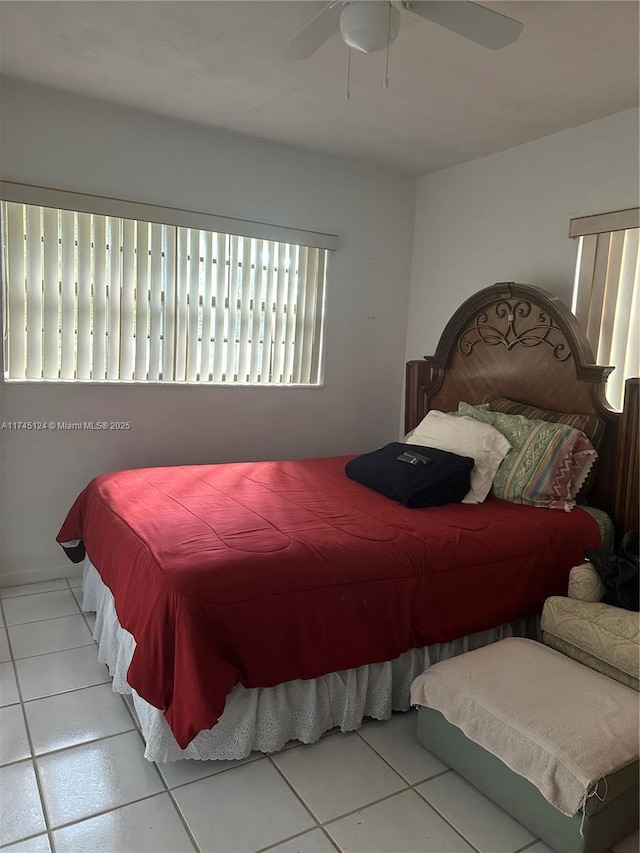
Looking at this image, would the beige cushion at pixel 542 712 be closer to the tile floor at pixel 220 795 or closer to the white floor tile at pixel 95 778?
the tile floor at pixel 220 795

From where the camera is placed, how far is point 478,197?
3654mm

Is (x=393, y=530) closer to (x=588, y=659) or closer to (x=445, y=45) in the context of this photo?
(x=588, y=659)

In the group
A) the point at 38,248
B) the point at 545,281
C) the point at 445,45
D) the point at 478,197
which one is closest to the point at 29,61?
the point at 38,248

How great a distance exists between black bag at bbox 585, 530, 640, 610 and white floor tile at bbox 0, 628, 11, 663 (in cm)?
237

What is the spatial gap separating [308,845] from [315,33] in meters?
2.39

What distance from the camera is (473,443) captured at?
2895mm

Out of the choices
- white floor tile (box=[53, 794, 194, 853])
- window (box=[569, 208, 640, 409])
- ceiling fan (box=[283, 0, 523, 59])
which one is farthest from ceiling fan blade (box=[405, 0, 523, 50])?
white floor tile (box=[53, 794, 194, 853])

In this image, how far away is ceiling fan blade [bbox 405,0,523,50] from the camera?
1.68 metres

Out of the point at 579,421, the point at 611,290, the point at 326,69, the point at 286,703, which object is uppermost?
the point at 326,69

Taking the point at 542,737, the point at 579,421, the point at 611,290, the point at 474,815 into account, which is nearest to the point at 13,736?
the point at 474,815

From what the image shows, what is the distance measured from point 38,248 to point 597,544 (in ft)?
9.88

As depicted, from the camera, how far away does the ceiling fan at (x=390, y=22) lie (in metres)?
1.71

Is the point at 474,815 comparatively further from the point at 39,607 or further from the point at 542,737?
the point at 39,607

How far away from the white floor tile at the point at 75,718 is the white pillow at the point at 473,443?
5.42 ft
